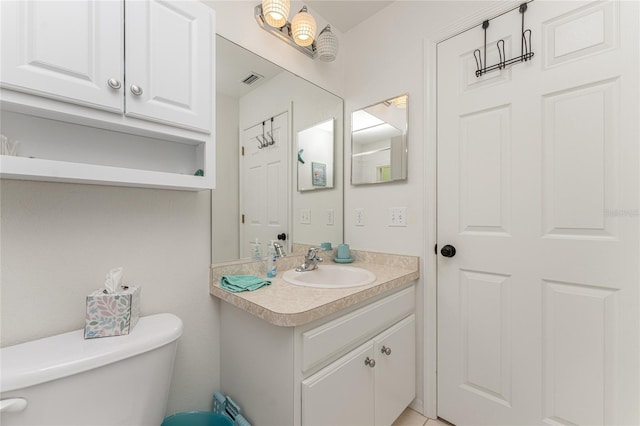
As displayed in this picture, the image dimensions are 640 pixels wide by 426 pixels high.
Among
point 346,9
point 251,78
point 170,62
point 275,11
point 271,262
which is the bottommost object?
point 271,262

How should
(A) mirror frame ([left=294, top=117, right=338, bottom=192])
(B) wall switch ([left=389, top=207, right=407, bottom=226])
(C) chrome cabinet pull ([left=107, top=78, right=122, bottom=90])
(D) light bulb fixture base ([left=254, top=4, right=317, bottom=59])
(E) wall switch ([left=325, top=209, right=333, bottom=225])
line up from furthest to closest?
(E) wall switch ([left=325, top=209, right=333, bottom=225]) → (A) mirror frame ([left=294, top=117, right=338, bottom=192]) → (B) wall switch ([left=389, top=207, right=407, bottom=226]) → (D) light bulb fixture base ([left=254, top=4, right=317, bottom=59]) → (C) chrome cabinet pull ([left=107, top=78, right=122, bottom=90])

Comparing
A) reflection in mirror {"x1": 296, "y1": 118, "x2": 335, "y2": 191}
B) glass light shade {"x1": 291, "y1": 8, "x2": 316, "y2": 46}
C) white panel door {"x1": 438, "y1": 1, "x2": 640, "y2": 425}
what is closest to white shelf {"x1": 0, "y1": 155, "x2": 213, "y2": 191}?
reflection in mirror {"x1": 296, "y1": 118, "x2": 335, "y2": 191}

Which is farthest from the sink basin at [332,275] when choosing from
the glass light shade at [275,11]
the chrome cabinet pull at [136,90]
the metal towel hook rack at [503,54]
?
the glass light shade at [275,11]

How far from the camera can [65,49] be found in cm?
70

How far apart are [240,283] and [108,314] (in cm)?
45

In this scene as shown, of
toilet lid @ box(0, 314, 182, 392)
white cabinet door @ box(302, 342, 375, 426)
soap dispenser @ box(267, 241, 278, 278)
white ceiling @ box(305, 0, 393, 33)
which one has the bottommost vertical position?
white cabinet door @ box(302, 342, 375, 426)

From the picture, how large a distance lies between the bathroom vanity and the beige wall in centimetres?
11

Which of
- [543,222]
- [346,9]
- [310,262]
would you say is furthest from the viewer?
[346,9]

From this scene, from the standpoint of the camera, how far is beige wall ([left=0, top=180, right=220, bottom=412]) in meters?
0.80

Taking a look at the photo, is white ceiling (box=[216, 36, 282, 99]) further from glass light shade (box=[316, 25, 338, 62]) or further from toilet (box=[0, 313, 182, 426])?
toilet (box=[0, 313, 182, 426])

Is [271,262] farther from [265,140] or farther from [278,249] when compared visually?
[265,140]

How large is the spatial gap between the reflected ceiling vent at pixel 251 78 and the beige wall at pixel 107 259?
61cm

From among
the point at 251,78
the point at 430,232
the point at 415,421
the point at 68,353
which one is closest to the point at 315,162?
the point at 251,78

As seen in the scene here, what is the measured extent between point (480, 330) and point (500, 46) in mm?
1384
